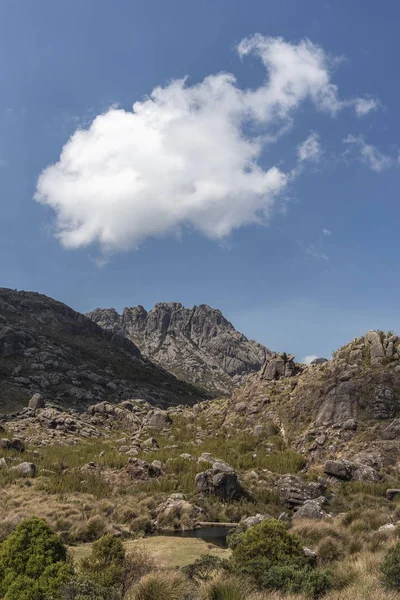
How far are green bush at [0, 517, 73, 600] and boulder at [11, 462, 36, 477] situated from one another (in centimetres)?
1890

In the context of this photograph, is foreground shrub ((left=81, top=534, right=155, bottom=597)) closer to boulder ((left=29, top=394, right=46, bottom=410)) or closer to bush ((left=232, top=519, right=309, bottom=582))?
bush ((left=232, top=519, right=309, bottom=582))

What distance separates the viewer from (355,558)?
14.0m

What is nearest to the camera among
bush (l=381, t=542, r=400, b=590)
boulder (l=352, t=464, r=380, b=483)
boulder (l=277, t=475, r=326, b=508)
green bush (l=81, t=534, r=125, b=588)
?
bush (l=381, t=542, r=400, b=590)

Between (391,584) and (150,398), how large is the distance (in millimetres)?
61852

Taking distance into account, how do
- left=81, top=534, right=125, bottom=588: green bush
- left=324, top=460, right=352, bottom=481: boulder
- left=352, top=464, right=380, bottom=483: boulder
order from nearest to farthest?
left=81, top=534, right=125, bottom=588: green bush → left=352, top=464, right=380, bottom=483: boulder → left=324, top=460, right=352, bottom=481: boulder

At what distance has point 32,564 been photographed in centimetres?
1086

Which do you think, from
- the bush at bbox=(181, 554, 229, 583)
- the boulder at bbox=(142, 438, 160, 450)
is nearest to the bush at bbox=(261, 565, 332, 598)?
the bush at bbox=(181, 554, 229, 583)

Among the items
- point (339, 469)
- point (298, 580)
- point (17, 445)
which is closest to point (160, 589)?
point (298, 580)

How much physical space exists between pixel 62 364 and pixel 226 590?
213 feet

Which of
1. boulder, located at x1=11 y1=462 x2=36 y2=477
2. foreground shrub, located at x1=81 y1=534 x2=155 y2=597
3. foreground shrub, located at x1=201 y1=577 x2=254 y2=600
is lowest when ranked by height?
boulder, located at x1=11 y1=462 x2=36 y2=477

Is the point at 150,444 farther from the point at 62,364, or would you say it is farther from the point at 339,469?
the point at 62,364

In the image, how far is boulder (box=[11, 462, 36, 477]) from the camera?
28.9 metres

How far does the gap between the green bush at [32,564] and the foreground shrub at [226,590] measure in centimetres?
355

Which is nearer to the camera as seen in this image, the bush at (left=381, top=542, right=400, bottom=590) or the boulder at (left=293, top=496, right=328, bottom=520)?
the bush at (left=381, top=542, right=400, bottom=590)
